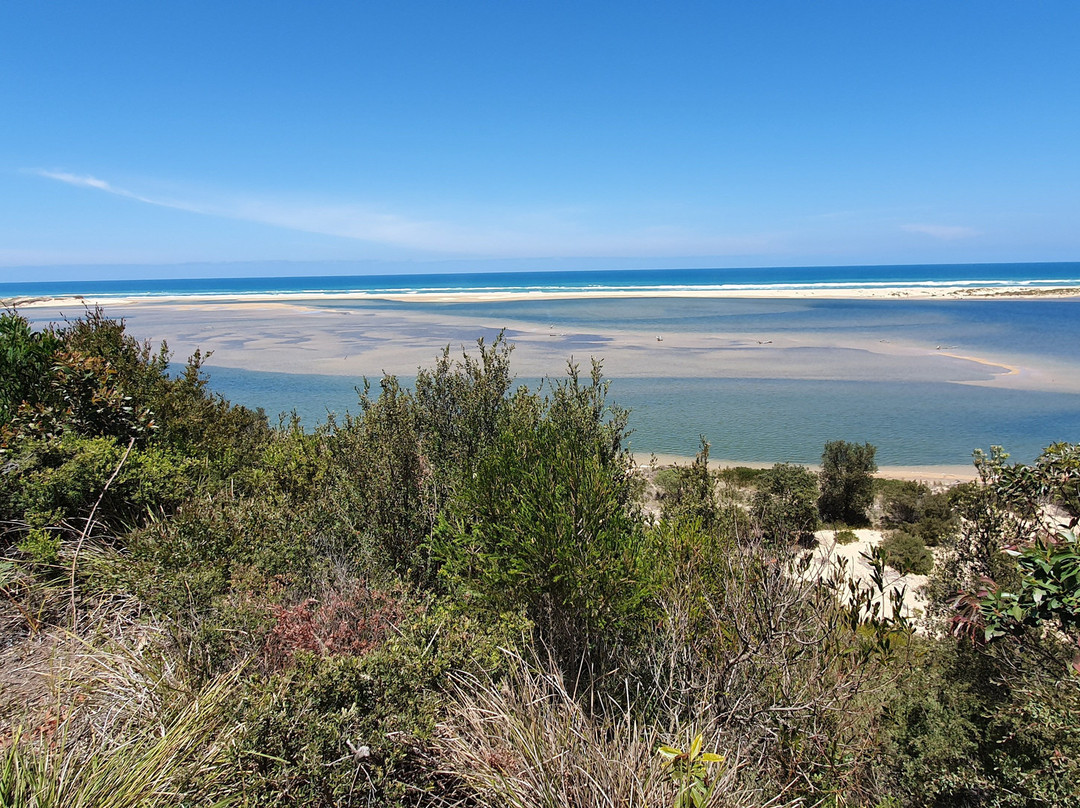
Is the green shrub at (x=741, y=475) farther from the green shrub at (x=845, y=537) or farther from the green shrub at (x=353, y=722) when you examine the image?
the green shrub at (x=353, y=722)

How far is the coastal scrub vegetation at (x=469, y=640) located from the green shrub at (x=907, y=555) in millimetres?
6323

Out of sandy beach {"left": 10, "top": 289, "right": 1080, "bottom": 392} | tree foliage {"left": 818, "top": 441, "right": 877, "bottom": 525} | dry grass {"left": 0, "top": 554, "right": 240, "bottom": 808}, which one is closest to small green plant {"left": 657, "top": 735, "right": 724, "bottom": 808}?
dry grass {"left": 0, "top": 554, "right": 240, "bottom": 808}

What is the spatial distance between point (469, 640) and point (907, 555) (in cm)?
1362

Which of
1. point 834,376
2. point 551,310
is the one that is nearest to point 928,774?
point 834,376

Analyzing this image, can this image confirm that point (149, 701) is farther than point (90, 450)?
No

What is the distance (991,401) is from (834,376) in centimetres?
855

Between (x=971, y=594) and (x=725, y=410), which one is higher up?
(x=971, y=594)

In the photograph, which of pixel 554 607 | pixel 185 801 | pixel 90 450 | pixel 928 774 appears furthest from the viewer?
pixel 90 450

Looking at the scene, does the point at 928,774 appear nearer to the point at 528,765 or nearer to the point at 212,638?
the point at 528,765

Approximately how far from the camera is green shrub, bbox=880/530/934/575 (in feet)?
45.6

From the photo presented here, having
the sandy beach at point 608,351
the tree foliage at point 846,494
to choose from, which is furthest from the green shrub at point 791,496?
the sandy beach at point 608,351

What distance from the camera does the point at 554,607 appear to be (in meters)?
6.16

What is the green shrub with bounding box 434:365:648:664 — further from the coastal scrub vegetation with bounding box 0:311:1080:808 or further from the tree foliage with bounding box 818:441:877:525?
the tree foliage with bounding box 818:441:877:525

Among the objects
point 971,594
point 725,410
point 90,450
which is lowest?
point 725,410
